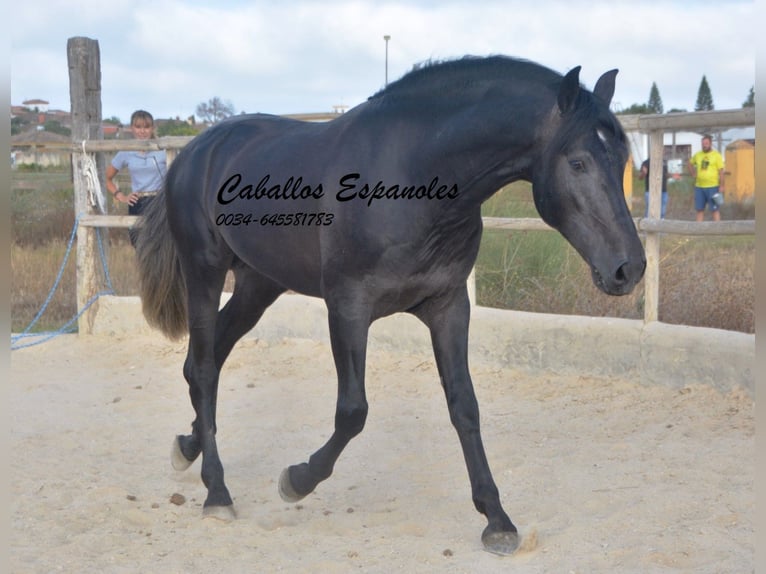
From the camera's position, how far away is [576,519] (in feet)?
11.7

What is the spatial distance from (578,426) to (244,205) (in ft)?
7.23

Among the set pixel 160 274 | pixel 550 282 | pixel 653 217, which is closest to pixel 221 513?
pixel 160 274

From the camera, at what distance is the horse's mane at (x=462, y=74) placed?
3281 mm

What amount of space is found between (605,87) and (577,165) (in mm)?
420

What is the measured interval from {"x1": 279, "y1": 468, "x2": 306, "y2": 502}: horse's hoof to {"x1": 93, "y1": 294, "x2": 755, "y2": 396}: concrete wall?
248 cm

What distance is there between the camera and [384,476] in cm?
432

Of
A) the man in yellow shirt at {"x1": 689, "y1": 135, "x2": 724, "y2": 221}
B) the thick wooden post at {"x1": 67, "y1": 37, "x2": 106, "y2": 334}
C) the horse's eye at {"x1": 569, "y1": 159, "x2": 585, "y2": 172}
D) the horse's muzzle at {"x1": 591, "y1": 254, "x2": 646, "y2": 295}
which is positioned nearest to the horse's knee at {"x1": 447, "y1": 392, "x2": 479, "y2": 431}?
the horse's muzzle at {"x1": 591, "y1": 254, "x2": 646, "y2": 295}

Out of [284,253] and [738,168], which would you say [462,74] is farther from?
[738,168]

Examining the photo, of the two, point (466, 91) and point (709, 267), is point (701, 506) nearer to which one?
point (466, 91)

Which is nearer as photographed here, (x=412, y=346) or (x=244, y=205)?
(x=244, y=205)

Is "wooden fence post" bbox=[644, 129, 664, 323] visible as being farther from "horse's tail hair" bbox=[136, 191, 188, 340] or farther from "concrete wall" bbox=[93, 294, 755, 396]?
"horse's tail hair" bbox=[136, 191, 188, 340]

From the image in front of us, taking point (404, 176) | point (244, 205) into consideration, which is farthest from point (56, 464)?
point (404, 176)

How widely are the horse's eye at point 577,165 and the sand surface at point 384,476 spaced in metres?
1.37

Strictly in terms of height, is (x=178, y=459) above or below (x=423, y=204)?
below
